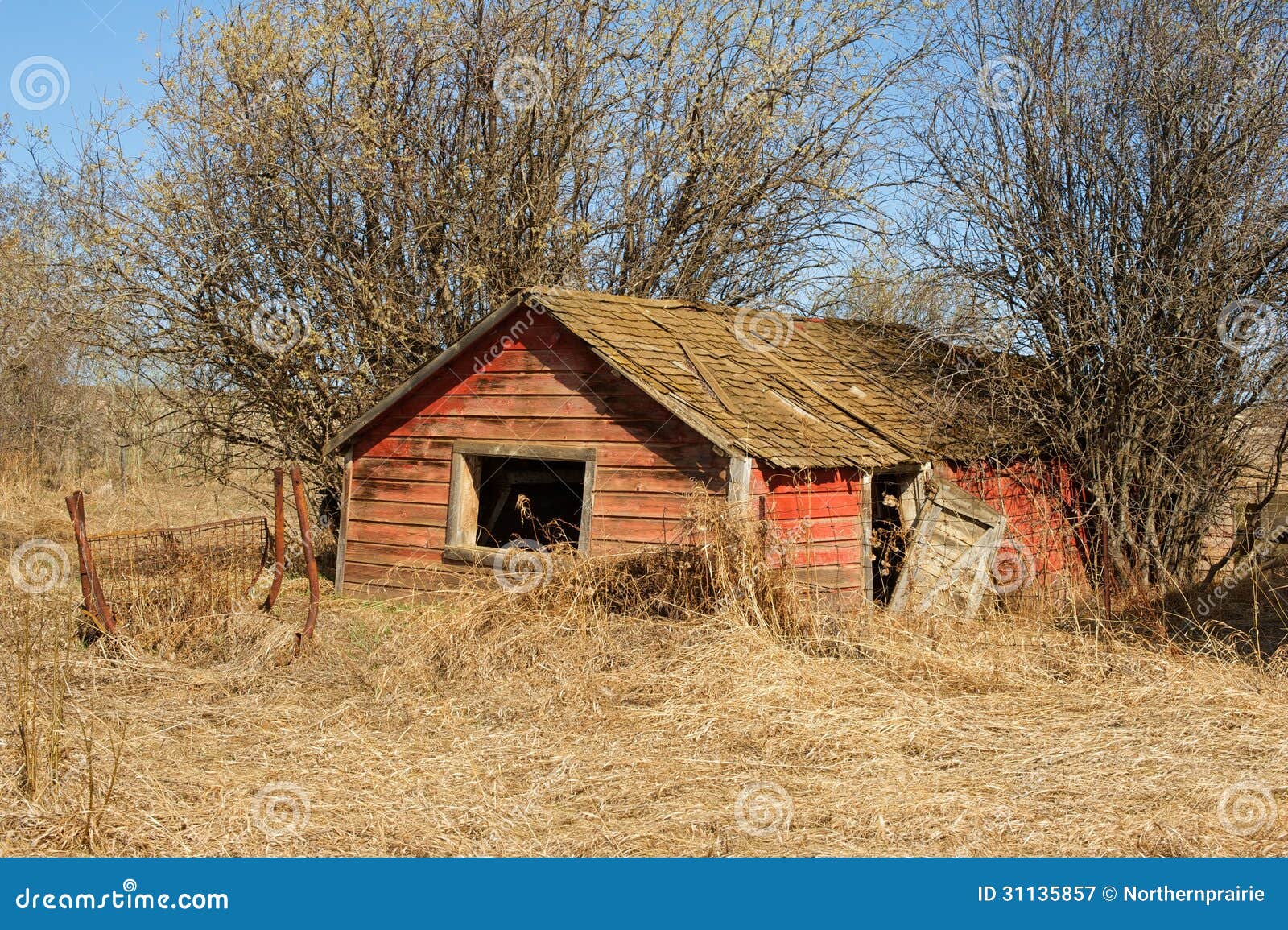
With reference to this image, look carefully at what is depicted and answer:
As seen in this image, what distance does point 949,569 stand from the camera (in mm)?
10289

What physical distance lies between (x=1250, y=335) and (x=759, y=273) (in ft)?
23.2

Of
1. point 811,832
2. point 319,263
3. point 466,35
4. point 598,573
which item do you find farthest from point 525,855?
point 466,35

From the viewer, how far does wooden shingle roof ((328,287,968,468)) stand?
9.83m

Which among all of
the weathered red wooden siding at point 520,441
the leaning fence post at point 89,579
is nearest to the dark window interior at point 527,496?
the weathered red wooden siding at point 520,441

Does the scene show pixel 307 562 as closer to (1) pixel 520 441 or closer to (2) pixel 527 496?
(1) pixel 520 441

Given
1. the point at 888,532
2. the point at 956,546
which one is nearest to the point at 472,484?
the point at 888,532

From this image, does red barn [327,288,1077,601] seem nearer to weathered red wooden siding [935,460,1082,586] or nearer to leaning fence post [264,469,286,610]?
weathered red wooden siding [935,460,1082,586]

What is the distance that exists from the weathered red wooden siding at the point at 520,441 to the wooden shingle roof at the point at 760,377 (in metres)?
0.22

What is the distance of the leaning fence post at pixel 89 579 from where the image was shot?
785cm

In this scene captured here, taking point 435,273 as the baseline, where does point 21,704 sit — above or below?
below

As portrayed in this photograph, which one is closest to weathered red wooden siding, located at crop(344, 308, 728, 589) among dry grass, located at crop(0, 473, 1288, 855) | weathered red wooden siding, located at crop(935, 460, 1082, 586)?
dry grass, located at crop(0, 473, 1288, 855)

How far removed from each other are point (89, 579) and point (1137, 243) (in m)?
9.43

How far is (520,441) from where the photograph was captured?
10875mm

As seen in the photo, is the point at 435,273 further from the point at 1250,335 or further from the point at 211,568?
the point at 1250,335
